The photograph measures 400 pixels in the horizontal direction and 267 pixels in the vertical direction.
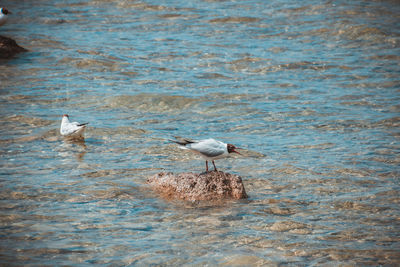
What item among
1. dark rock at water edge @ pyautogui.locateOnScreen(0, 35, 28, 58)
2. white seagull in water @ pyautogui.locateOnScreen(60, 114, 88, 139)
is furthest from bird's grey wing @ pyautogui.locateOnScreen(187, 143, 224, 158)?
dark rock at water edge @ pyautogui.locateOnScreen(0, 35, 28, 58)

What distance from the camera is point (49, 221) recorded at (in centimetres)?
626

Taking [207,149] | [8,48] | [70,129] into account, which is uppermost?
[8,48]

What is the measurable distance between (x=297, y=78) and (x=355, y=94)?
174 cm

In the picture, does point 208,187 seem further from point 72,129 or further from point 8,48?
point 8,48

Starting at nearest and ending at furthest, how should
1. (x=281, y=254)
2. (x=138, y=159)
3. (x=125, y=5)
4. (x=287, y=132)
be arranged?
(x=281, y=254), (x=138, y=159), (x=287, y=132), (x=125, y=5)

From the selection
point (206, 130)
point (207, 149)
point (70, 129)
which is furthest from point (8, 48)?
point (207, 149)

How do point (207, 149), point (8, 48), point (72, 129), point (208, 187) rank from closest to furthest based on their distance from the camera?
point (207, 149) < point (208, 187) < point (72, 129) < point (8, 48)

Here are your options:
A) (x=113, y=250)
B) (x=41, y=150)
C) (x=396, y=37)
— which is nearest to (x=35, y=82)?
(x=41, y=150)

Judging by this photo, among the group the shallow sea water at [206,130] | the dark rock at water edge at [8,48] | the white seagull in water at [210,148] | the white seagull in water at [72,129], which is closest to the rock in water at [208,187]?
the shallow sea water at [206,130]

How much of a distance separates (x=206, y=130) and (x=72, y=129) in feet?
8.14

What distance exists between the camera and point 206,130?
32.9 feet

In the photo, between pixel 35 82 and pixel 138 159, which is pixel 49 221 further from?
pixel 35 82

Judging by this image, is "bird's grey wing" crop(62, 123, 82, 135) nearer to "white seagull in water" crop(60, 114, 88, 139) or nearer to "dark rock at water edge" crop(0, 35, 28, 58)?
"white seagull in water" crop(60, 114, 88, 139)

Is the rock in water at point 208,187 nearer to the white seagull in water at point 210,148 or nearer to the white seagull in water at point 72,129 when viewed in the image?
the white seagull in water at point 210,148
